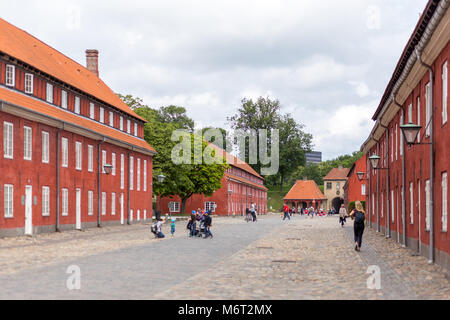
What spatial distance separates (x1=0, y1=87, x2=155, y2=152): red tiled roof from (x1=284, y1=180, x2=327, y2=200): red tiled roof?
74.2 m

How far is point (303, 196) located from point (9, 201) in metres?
94.6

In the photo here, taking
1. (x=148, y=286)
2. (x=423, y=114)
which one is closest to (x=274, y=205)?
(x=423, y=114)

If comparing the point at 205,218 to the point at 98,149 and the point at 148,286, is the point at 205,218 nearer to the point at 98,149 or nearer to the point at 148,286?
the point at 98,149

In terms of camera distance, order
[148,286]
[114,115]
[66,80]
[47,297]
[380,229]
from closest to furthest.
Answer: [47,297], [148,286], [380,229], [66,80], [114,115]

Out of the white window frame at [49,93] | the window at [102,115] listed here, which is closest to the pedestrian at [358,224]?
the white window frame at [49,93]

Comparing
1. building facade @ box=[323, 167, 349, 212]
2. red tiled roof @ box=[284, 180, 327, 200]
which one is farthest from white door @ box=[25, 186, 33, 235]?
building facade @ box=[323, 167, 349, 212]

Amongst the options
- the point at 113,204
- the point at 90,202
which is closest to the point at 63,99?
the point at 90,202

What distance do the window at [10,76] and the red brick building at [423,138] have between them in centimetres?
1685

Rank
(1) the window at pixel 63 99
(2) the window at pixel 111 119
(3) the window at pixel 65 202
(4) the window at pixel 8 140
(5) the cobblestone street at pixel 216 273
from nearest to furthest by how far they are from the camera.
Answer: (5) the cobblestone street at pixel 216 273 → (4) the window at pixel 8 140 → (3) the window at pixel 65 202 → (1) the window at pixel 63 99 → (2) the window at pixel 111 119

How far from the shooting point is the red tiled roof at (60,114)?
26.7 metres

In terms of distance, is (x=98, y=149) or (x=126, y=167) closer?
(x=98, y=149)

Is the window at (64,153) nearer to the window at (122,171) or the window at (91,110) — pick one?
the window at (91,110)
